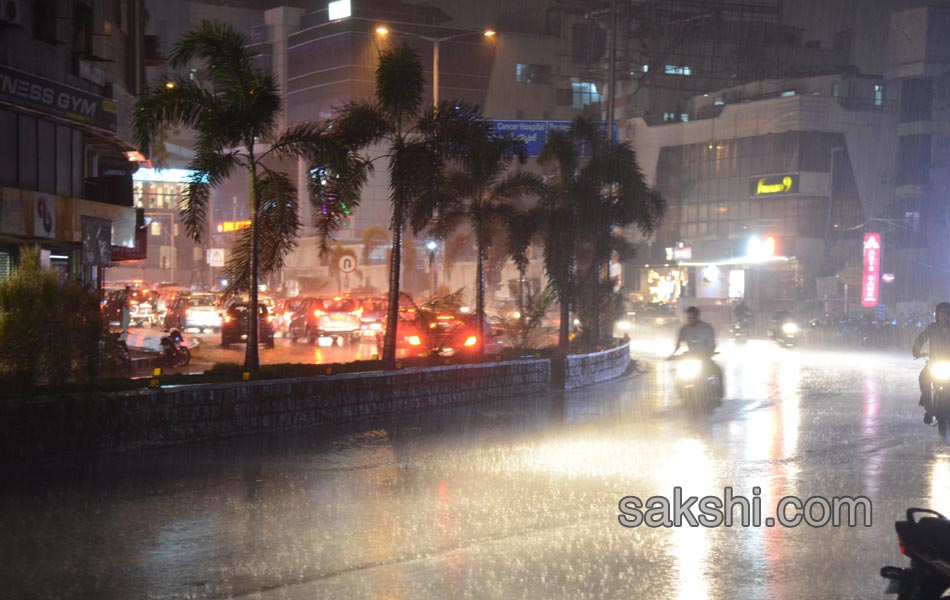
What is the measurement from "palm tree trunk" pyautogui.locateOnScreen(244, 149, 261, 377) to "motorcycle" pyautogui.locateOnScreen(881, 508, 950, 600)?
13002 millimetres

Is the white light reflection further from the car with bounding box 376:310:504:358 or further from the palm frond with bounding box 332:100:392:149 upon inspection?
the car with bounding box 376:310:504:358

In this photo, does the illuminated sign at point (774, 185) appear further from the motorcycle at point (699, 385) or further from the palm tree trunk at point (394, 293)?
the motorcycle at point (699, 385)

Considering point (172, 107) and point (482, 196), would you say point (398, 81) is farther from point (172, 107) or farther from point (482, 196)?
point (482, 196)

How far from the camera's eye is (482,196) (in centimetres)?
2886

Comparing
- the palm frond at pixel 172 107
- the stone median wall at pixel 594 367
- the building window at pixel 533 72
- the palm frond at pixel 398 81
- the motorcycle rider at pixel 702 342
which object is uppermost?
the building window at pixel 533 72

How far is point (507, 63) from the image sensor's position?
120 meters

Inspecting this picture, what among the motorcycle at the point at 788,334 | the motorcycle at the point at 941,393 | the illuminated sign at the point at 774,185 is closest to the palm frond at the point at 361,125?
the motorcycle at the point at 941,393

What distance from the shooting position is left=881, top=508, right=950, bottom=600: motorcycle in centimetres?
514

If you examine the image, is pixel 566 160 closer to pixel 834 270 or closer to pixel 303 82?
pixel 834 270

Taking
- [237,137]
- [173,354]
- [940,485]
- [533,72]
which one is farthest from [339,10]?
[940,485]

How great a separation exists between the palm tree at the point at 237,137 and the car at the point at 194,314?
2758 cm

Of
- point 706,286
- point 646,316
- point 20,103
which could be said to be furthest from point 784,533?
point 706,286

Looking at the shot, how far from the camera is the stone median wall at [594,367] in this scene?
24219 millimetres

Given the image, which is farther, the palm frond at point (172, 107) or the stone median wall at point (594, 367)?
the stone median wall at point (594, 367)
